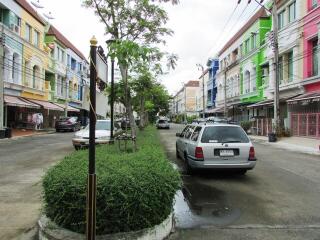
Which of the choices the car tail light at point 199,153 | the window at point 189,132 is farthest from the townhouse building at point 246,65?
the car tail light at point 199,153

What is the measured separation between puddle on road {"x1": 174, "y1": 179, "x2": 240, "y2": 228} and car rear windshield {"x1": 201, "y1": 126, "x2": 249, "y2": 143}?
1.75 metres

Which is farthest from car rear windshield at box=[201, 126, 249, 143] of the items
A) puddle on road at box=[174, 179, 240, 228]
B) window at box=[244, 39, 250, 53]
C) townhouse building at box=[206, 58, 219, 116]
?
townhouse building at box=[206, 58, 219, 116]

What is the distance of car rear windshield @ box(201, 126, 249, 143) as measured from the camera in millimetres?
10141

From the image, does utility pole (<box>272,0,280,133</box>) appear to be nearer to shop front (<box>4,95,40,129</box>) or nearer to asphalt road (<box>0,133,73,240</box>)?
asphalt road (<box>0,133,73,240</box>)

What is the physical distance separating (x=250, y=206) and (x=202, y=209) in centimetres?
98

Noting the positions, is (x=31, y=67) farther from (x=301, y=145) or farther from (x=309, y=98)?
(x=301, y=145)

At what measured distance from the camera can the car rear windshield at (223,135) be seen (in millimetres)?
10141

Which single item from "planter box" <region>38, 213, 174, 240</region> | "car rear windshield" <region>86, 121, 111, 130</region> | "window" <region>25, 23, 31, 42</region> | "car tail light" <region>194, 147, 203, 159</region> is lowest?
"planter box" <region>38, 213, 174, 240</region>

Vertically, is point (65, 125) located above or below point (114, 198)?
above

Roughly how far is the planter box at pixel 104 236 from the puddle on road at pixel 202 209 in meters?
0.74

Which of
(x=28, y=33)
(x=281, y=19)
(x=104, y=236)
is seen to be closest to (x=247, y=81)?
(x=281, y=19)

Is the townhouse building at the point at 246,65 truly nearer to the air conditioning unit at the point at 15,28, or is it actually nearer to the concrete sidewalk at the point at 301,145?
the concrete sidewalk at the point at 301,145

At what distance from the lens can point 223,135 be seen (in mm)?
10266

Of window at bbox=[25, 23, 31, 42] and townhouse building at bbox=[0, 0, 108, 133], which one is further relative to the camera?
window at bbox=[25, 23, 31, 42]
